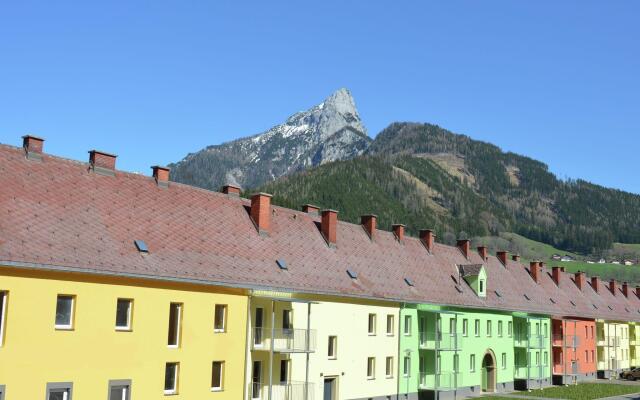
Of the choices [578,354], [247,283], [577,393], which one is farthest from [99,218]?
[578,354]

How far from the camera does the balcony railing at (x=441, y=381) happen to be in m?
52.6

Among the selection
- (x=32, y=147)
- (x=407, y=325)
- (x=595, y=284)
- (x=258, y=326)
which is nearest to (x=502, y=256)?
(x=595, y=284)

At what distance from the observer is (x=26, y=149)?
1345 inches

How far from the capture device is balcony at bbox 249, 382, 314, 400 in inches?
1528

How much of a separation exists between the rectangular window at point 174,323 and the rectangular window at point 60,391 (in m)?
5.79

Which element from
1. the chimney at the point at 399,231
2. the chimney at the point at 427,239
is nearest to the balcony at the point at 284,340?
the chimney at the point at 399,231

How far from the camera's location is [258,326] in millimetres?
39469

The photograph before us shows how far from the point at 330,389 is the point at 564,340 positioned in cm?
3947

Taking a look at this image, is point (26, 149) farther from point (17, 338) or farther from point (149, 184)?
point (17, 338)

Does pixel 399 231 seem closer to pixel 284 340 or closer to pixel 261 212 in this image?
pixel 261 212

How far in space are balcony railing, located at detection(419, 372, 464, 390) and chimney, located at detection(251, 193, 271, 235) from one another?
692 inches

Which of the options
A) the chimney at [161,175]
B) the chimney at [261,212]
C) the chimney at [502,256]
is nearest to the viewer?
the chimney at [161,175]

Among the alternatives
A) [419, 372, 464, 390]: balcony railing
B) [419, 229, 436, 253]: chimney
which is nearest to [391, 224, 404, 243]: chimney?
[419, 229, 436, 253]: chimney

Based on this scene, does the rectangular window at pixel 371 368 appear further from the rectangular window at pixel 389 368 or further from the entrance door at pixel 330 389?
the entrance door at pixel 330 389
